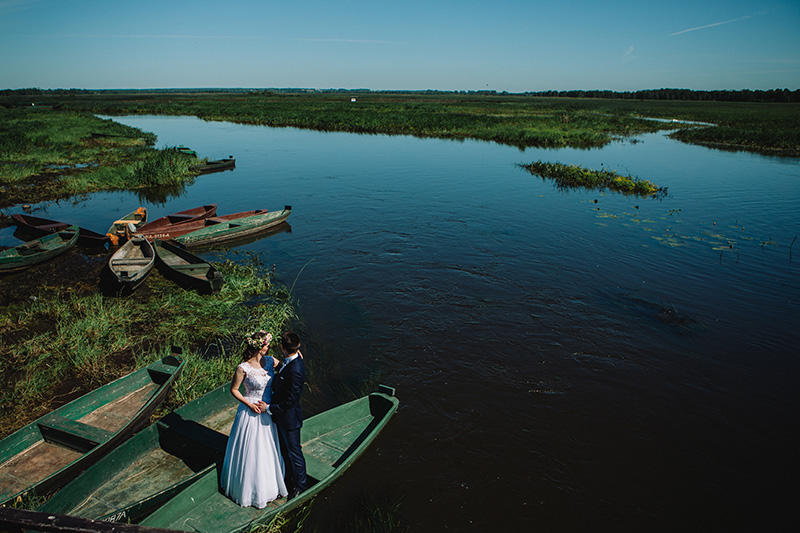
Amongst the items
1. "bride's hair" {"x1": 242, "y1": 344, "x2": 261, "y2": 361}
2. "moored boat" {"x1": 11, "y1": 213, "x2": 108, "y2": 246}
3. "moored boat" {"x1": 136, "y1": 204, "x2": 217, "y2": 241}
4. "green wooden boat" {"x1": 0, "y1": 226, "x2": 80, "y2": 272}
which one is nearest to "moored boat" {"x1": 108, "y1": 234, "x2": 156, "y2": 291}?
"moored boat" {"x1": 136, "y1": 204, "x2": 217, "y2": 241}

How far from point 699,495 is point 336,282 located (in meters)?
10.9

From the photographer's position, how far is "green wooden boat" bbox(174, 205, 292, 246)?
17505mm

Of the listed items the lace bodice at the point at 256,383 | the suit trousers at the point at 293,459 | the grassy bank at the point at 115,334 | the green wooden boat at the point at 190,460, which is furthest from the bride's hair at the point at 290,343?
the grassy bank at the point at 115,334

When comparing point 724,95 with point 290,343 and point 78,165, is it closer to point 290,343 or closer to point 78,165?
point 78,165

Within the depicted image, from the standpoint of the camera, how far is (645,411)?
29.5 ft

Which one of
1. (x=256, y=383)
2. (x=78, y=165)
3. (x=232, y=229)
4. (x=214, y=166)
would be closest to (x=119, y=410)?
(x=256, y=383)

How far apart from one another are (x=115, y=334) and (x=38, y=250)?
7686 mm

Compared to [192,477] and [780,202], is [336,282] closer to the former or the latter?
[192,477]

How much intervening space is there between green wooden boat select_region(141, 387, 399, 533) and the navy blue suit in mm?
273

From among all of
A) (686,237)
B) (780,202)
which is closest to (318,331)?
(686,237)

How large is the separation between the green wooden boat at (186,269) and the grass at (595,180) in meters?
22.3

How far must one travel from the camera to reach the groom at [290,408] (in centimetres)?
552

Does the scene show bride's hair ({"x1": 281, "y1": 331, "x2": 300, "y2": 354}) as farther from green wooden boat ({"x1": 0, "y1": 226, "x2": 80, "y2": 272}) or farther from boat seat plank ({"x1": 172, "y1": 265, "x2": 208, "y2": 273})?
green wooden boat ({"x1": 0, "y1": 226, "x2": 80, "y2": 272})

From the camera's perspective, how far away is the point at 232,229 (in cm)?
1845
